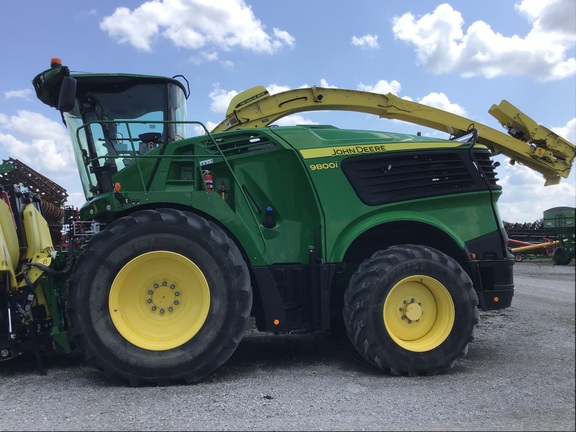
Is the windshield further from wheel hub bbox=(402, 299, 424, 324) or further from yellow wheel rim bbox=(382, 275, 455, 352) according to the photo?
wheel hub bbox=(402, 299, 424, 324)

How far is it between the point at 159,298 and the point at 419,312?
7.53 feet

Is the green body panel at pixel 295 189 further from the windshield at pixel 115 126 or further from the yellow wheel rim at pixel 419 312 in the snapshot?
the yellow wheel rim at pixel 419 312

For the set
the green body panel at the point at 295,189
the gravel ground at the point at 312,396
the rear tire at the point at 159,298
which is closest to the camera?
the gravel ground at the point at 312,396

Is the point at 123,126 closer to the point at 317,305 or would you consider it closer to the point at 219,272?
the point at 219,272

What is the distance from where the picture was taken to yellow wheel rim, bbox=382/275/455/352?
4137mm

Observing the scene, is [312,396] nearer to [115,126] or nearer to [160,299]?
[160,299]

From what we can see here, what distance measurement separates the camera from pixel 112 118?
486 centimetres

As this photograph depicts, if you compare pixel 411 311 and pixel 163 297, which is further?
pixel 411 311

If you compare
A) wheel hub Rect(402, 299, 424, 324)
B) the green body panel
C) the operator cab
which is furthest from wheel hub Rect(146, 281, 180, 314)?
wheel hub Rect(402, 299, 424, 324)

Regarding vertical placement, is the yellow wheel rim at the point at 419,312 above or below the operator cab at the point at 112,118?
below

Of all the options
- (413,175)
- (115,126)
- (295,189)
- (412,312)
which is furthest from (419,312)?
(115,126)

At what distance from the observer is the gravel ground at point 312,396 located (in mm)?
2918

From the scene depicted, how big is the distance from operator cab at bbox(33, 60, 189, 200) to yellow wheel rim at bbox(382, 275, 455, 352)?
107 inches

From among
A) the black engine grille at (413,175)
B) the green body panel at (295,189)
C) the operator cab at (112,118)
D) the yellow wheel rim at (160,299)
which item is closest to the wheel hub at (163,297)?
the yellow wheel rim at (160,299)
